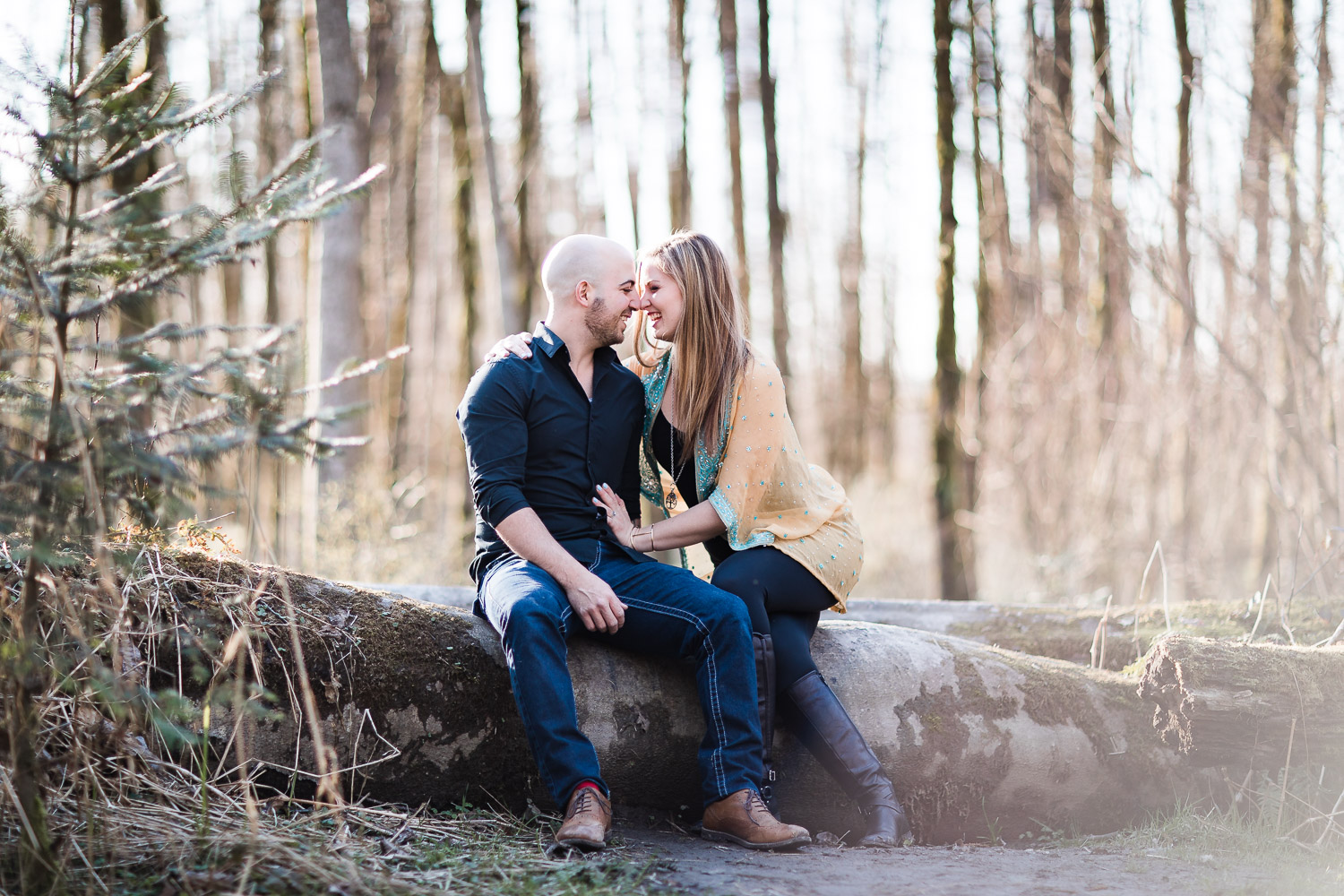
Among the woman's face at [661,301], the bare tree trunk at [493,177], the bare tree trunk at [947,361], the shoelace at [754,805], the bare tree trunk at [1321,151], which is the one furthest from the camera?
the bare tree trunk at [493,177]

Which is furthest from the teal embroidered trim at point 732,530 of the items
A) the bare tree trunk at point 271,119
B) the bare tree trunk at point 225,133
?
the bare tree trunk at point 225,133

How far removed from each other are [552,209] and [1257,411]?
16613 millimetres

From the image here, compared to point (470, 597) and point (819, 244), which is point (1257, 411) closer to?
point (470, 597)

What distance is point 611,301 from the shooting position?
329cm

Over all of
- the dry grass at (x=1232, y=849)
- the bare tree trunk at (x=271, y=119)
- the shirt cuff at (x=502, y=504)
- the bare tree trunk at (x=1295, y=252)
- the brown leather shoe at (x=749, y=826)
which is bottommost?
the dry grass at (x=1232, y=849)

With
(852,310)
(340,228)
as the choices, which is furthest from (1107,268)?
(852,310)

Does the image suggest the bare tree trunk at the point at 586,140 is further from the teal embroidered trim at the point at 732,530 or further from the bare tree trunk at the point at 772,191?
the teal embroidered trim at the point at 732,530

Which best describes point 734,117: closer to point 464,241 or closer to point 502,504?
point 464,241

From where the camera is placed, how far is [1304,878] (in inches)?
104

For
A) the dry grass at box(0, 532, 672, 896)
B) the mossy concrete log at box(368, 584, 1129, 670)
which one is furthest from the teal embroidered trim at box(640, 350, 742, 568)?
the dry grass at box(0, 532, 672, 896)

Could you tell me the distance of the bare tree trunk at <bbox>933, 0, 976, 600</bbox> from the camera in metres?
7.34

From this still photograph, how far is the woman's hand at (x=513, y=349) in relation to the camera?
10.5 feet

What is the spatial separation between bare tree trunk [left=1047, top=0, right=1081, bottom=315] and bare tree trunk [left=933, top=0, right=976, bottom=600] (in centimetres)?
79

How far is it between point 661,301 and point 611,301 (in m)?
0.20
